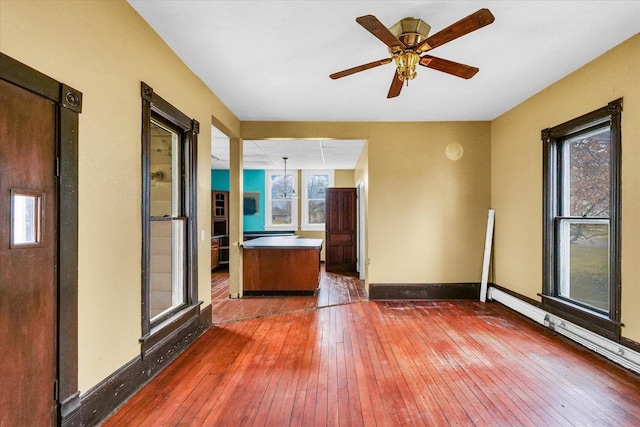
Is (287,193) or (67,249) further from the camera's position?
(287,193)

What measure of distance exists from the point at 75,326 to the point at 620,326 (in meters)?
4.05

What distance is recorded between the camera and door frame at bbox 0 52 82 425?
1.64 metres

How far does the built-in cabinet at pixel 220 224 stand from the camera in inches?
298

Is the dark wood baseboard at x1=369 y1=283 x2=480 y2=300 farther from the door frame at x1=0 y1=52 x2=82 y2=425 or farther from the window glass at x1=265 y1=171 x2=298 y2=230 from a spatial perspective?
the window glass at x1=265 y1=171 x2=298 y2=230

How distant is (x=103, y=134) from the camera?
6.44 ft

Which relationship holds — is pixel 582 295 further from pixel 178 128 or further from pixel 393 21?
pixel 178 128

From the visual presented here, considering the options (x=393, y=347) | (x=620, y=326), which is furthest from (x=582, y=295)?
(x=393, y=347)

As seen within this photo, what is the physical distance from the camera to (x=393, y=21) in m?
2.33

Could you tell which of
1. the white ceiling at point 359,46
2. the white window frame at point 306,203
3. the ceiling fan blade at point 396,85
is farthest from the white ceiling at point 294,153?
the ceiling fan blade at point 396,85

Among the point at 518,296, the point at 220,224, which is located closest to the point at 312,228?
the point at 220,224

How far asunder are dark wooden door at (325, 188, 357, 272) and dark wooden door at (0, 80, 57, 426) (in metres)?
5.97

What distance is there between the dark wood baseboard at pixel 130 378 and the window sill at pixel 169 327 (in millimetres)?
27

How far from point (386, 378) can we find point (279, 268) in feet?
9.37

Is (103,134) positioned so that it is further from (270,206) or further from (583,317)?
(270,206)
